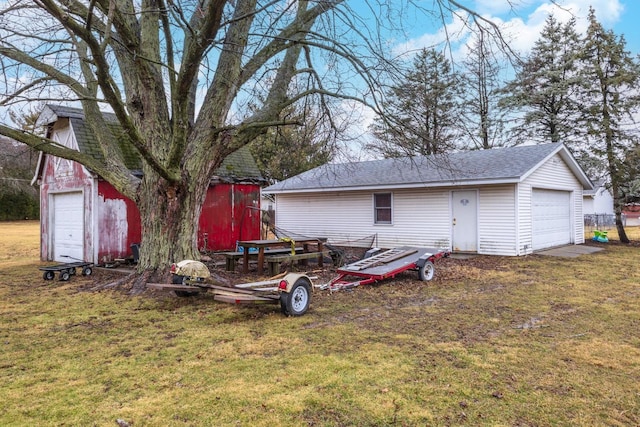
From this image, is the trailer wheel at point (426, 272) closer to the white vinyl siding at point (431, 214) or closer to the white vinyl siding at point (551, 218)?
the white vinyl siding at point (431, 214)

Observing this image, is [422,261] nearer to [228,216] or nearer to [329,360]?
[329,360]

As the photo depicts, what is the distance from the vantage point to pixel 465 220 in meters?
13.8

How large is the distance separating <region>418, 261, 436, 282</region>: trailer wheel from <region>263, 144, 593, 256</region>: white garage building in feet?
10.4

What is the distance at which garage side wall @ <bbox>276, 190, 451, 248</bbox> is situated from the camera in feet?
47.2

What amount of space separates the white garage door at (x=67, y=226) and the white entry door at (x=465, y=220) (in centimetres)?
1153

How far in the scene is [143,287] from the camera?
7.71m

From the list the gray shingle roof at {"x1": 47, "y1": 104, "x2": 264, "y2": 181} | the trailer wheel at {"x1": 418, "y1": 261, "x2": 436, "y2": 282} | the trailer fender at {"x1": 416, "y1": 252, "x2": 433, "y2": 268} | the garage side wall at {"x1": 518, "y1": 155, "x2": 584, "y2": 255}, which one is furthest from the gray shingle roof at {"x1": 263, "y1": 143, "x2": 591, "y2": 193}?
the gray shingle roof at {"x1": 47, "y1": 104, "x2": 264, "y2": 181}

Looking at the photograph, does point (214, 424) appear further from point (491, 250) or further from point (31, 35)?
point (491, 250)

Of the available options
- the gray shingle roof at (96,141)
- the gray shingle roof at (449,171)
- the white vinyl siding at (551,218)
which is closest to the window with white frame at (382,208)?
the gray shingle roof at (449,171)

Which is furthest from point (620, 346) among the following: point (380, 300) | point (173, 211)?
point (173, 211)

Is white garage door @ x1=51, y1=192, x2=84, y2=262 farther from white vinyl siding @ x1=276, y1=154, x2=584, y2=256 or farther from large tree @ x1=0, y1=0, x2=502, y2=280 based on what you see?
white vinyl siding @ x1=276, y1=154, x2=584, y2=256

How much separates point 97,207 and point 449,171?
10216mm

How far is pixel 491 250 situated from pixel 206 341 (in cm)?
1070

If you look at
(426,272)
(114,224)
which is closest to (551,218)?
(426,272)
